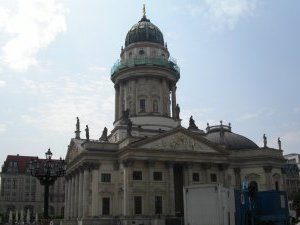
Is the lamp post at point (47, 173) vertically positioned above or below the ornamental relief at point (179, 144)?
below

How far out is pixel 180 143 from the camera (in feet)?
182

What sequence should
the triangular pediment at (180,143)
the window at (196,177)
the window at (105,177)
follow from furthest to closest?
1. the window at (196,177)
2. the window at (105,177)
3. the triangular pediment at (180,143)

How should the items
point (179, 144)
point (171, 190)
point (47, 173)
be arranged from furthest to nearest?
point (179, 144), point (171, 190), point (47, 173)

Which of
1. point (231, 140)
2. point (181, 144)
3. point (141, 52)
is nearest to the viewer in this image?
point (181, 144)

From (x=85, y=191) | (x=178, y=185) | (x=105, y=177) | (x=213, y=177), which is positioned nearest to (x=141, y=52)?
Result: (x=105, y=177)

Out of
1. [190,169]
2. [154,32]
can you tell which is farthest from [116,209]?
[154,32]

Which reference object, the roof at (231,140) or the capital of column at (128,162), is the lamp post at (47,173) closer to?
the capital of column at (128,162)

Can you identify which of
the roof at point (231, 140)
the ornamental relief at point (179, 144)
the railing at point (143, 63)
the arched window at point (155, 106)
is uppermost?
the railing at point (143, 63)

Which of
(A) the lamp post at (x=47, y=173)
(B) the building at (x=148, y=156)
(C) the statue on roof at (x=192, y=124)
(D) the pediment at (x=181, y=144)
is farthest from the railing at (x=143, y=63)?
(A) the lamp post at (x=47, y=173)

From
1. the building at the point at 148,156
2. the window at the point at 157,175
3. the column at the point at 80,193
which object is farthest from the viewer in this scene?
the column at the point at 80,193

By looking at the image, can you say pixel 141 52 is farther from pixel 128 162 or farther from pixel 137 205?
pixel 137 205

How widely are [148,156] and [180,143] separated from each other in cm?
508

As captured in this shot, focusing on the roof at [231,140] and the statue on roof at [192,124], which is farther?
the roof at [231,140]

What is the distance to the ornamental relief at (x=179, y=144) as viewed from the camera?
178 ft
